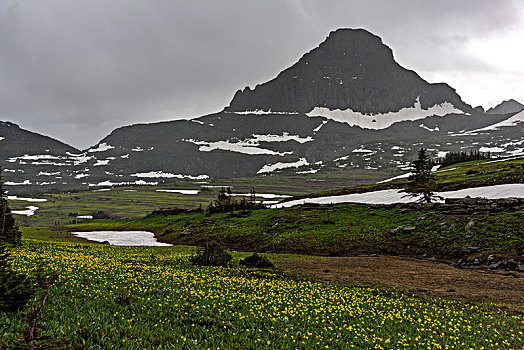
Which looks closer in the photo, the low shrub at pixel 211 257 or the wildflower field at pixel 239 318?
the wildflower field at pixel 239 318

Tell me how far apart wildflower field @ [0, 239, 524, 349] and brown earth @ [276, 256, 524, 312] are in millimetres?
3926

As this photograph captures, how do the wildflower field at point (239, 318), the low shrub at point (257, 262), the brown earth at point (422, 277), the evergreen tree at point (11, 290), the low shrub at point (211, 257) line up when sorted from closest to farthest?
the evergreen tree at point (11, 290), the wildflower field at point (239, 318), the brown earth at point (422, 277), the low shrub at point (211, 257), the low shrub at point (257, 262)

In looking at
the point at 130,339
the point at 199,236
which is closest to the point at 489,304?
the point at 130,339

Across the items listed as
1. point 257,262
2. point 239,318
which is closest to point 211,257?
point 257,262

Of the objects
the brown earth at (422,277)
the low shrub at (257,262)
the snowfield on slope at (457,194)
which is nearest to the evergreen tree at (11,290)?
the brown earth at (422,277)

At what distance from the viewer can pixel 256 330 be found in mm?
12945

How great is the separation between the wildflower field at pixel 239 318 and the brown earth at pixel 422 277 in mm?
3926

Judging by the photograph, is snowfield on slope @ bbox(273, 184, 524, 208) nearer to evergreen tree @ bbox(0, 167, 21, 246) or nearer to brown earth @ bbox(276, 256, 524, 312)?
brown earth @ bbox(276, 256, 524, 312)

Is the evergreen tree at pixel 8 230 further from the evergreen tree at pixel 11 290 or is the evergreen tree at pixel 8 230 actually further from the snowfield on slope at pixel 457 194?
the snowfield on slope at pixel 457 194

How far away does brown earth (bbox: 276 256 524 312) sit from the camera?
78.3 feet

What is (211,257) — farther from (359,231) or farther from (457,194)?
(457,194)

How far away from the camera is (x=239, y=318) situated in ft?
46.6

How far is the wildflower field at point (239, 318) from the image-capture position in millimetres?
10805

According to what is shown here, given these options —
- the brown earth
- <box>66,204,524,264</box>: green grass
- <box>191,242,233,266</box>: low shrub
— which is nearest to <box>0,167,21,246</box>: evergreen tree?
<box>191,242,233,266</box>: low shrub
